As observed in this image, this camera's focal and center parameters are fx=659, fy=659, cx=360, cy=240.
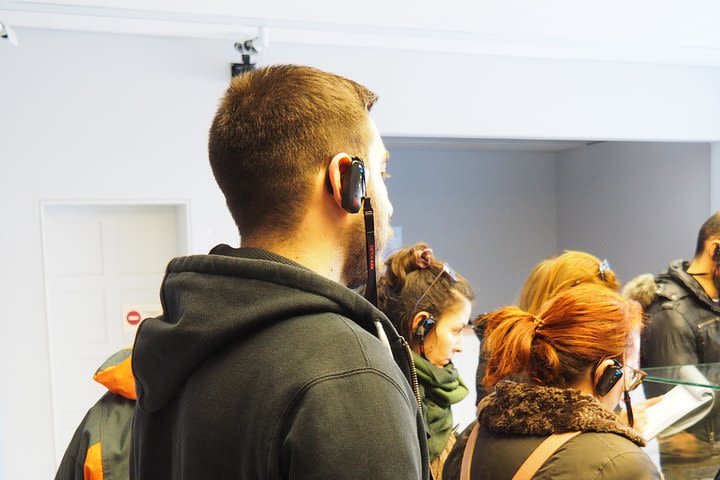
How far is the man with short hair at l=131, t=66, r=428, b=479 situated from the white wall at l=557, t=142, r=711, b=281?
18.7ft

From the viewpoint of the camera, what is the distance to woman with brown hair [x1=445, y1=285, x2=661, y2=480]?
1288 mm

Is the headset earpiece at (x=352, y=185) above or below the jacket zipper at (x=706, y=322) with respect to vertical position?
above

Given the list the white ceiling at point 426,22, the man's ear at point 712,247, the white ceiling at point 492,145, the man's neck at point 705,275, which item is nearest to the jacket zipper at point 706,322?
the man's neck at point 705,275

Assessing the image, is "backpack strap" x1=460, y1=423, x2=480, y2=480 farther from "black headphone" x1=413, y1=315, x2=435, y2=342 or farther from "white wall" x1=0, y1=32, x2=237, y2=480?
"white wall" x1=0, y1=32, x2=237, y2=480

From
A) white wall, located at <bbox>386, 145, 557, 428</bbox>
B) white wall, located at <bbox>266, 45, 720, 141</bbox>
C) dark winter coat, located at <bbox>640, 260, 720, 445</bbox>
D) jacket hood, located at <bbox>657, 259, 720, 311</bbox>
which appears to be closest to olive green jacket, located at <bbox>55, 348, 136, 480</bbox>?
dark winter coat, located at <bbox>640, 260, 720, 445</bbox>

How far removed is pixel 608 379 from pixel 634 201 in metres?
6.40

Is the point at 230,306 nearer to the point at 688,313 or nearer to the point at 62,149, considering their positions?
the point at 688,313

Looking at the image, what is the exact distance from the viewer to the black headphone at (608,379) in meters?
1.47

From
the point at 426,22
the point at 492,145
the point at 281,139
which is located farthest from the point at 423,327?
the point at 492,145

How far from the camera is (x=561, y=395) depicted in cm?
138

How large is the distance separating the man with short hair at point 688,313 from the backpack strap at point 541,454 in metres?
1.69

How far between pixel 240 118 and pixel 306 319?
0.99 ft

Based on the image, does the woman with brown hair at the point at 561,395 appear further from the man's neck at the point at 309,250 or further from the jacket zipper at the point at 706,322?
the jacket zipper at the point at 706,322

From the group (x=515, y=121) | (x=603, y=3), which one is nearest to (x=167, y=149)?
(x=515, y=121)
